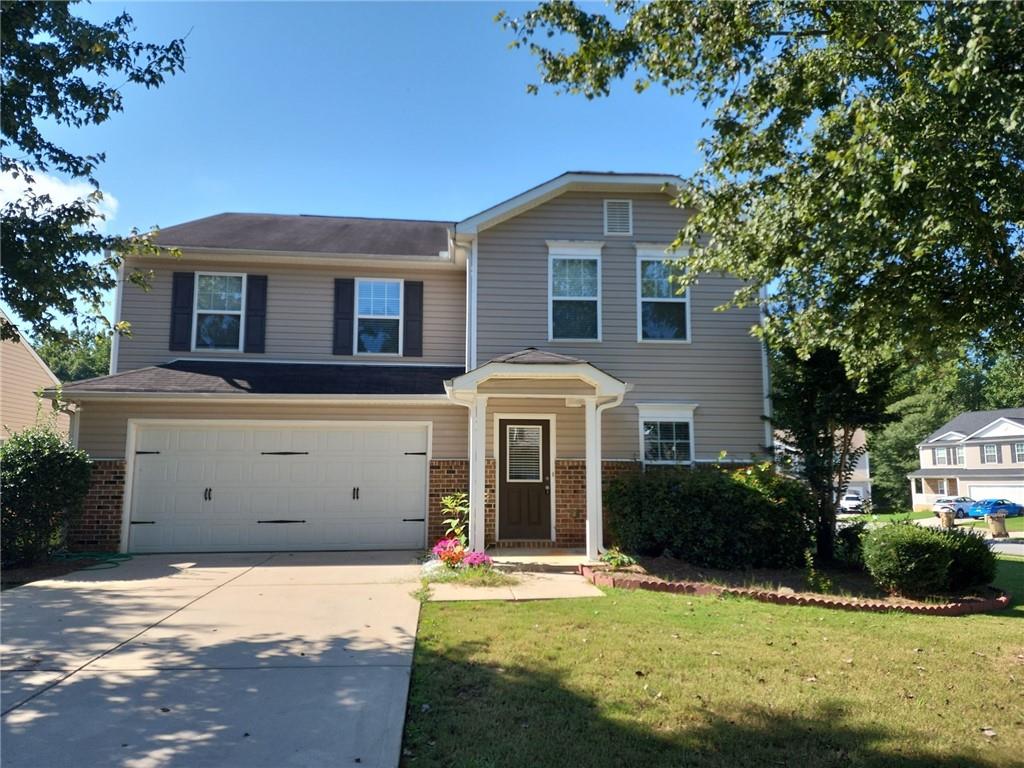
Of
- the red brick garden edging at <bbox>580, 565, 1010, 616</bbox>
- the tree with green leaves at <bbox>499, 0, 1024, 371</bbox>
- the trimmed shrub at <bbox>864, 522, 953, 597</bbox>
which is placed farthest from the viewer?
the trimmed shrub at <bbox>864, 522, 953, 597</bbox>

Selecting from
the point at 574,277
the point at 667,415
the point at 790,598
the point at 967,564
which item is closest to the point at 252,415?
the point at 574,277

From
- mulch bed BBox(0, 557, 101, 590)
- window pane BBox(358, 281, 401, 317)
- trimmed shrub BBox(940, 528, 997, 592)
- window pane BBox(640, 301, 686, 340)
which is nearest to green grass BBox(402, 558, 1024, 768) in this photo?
trimmed shrub BBox(940, 528, 997, 592)

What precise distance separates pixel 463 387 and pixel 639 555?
141 inches

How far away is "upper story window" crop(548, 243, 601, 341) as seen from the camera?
11461mm

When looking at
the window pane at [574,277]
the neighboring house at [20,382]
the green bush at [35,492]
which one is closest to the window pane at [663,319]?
the window pane at [574,277]

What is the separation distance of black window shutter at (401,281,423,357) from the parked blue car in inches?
1586

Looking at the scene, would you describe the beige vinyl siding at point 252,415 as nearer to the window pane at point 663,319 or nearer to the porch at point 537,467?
the porch at point 537,467

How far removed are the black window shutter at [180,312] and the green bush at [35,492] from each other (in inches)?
106

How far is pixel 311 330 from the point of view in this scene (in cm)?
1199

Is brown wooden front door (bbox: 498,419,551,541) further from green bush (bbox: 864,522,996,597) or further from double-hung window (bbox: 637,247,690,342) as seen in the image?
green bush (bbox: 864,522,996,597)

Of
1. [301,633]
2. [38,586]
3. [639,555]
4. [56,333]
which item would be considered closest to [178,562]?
[38,586]

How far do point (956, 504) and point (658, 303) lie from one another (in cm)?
3947

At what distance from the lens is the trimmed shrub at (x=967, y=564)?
813 centimetres

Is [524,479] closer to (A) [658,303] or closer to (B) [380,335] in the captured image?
(B) [380,335]
